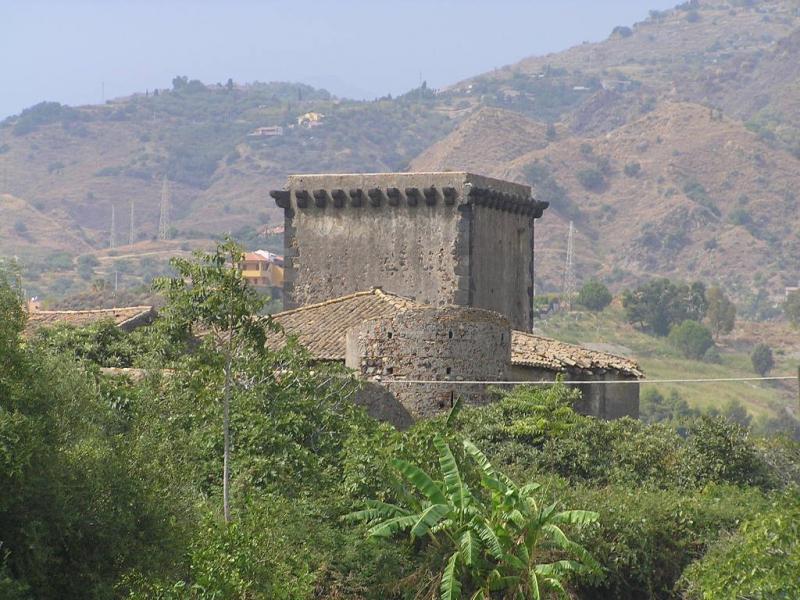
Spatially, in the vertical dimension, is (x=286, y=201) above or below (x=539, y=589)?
above

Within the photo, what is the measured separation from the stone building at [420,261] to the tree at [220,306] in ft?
22.6

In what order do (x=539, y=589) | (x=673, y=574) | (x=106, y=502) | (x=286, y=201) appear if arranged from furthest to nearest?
(x=286, y=201), (x=673, y=574), (x=539, y=589), (x=106, y=502)

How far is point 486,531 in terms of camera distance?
872 inches

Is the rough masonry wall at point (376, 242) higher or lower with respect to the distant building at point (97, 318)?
higher

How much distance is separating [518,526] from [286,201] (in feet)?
57.1

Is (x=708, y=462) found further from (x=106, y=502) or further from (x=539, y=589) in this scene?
(x=106, y=502)

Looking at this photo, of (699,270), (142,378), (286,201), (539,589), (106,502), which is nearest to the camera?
(106,502)

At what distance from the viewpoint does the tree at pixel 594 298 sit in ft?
478

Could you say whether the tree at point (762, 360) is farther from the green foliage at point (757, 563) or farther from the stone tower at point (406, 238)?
the green foliage at point (757, 563)

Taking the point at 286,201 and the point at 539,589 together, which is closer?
the point at 539,589

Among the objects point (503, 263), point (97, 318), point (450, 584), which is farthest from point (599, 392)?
point (450, 584)

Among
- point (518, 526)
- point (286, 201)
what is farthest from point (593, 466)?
point (286, 201)

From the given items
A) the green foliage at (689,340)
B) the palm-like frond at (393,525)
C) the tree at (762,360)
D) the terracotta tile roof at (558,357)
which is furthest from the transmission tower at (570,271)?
the palm-like frond at (393,525)

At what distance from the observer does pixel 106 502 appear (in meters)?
18.4
